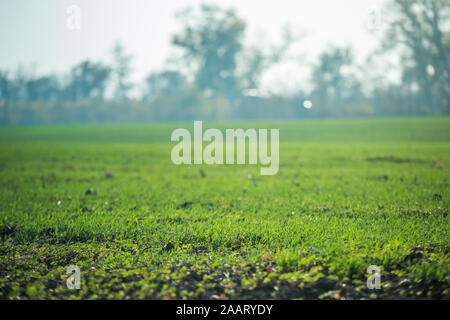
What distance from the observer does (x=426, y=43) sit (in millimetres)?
52750

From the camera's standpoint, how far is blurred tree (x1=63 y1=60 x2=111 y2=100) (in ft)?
278

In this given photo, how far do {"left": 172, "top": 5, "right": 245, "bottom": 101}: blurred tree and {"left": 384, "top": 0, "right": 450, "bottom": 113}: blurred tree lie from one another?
103ft

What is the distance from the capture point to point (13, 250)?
189 inches

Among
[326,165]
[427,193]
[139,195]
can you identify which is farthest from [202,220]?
[326,165]

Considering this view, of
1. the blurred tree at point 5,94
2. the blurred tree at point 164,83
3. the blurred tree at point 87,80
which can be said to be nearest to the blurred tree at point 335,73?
the blurred tree at point 164,83

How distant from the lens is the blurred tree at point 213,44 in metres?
74.6

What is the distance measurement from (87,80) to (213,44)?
3345 cm

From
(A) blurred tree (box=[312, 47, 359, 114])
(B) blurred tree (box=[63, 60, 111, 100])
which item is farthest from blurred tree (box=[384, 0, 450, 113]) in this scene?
(B) blurred tree (box=[63, 60, 111, 100])

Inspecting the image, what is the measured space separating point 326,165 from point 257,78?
225 ft

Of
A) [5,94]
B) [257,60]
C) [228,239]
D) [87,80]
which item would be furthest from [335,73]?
[228,239]

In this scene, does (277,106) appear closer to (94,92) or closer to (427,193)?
(94,92)

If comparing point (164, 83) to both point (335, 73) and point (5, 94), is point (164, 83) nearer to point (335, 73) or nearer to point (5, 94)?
point (5, 94)

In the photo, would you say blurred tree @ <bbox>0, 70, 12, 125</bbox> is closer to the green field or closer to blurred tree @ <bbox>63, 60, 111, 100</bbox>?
blurred tree @ <bbox>63, 60, 111, 100</bbox>

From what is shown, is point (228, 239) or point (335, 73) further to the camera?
point (335, 73)
